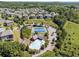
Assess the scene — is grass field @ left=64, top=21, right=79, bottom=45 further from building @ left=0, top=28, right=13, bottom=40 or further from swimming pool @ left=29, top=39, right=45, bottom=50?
building @ left=0, top=28, right=13, bottom=40

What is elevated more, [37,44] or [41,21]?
[41,21]

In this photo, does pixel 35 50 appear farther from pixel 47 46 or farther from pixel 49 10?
pixel 49 10

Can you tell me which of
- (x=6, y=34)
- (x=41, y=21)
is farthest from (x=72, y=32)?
(x=6, y=34)

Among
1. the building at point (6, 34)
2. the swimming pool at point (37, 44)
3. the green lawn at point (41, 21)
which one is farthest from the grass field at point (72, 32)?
the building at point (6, 34)

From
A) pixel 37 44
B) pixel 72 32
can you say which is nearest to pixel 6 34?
pixel 37 44

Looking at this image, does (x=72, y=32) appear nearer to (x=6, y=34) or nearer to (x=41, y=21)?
(x=41, y=21)

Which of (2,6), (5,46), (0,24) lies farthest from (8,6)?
(5,46)

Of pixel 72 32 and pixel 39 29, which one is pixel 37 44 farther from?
pixel 72 32

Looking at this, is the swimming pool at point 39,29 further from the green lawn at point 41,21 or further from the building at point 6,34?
the building at point 6,34

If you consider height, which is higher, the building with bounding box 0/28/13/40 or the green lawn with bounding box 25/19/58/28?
the green lawn with bounding box 25/19/58/28

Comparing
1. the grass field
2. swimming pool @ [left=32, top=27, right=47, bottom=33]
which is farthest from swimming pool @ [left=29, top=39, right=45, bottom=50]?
the grass field

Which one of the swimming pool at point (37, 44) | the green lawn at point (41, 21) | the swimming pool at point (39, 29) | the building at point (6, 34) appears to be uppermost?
the green lawn at point (41, 21)
